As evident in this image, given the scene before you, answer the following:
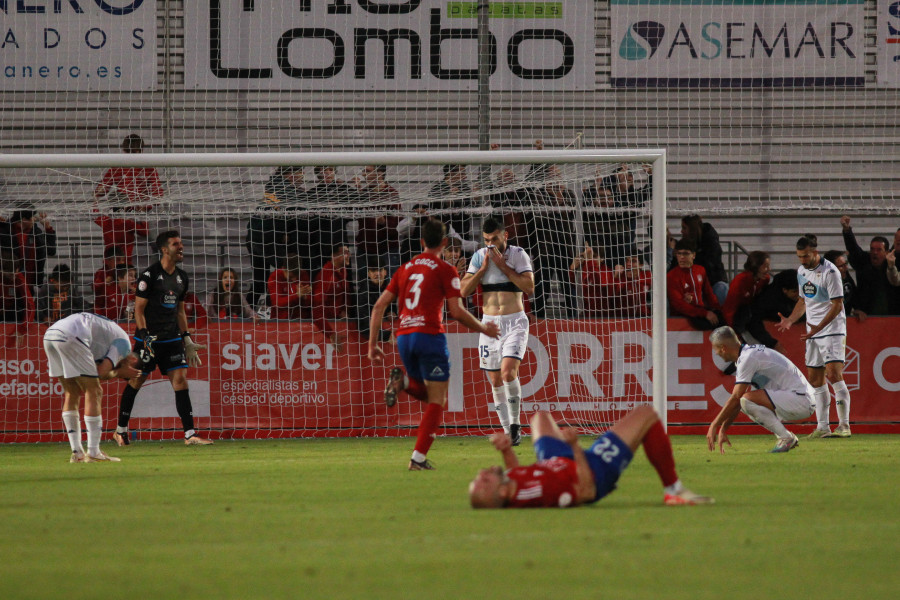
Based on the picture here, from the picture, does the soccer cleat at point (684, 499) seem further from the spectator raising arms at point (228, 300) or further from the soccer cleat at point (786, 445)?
the spectator raising arms at point (228, 300)

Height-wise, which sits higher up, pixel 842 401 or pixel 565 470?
pixel 565 470

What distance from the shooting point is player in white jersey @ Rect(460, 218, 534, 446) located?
484 inches

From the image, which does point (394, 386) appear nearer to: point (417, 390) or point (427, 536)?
point (417, 390)

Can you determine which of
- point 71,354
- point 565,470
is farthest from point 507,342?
point 565,470

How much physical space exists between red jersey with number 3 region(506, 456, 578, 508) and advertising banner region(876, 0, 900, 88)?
12140 mm

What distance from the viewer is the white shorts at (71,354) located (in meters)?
10.8

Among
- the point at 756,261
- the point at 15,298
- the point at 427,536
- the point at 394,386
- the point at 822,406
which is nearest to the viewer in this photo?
the point at 427,536

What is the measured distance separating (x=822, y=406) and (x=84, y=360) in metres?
8.30

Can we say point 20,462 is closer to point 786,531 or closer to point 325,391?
point 325,391

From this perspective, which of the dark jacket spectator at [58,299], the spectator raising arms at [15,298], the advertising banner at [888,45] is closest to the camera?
the spectator raising arms at [15,298]

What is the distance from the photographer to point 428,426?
9547 millimetres

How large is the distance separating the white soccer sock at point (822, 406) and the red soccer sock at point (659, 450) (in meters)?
7.14

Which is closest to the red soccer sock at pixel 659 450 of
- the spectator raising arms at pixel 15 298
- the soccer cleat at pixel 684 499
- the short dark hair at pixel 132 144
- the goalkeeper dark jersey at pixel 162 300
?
the soccer cleat at pixel 684 499

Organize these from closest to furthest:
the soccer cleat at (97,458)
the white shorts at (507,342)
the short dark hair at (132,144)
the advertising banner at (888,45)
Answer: the soccer cleat at (97,458), the white shorts at (507,342), the short dark hair at (132,144), the advertising banner at (888,45)
